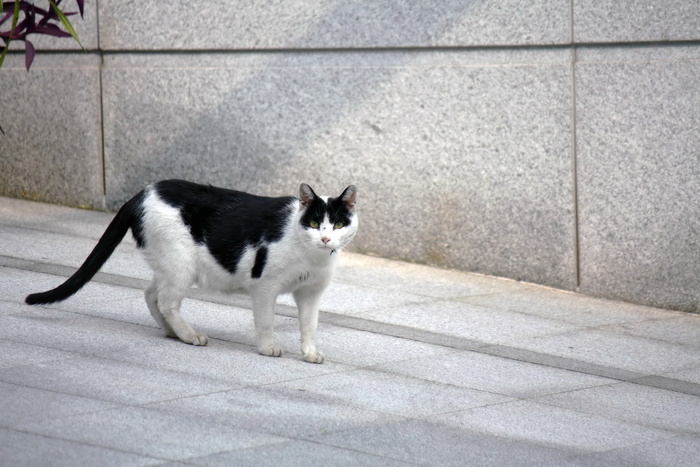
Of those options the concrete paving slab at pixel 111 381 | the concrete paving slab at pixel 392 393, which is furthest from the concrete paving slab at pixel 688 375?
the concrete paving slab at pixel 111 381

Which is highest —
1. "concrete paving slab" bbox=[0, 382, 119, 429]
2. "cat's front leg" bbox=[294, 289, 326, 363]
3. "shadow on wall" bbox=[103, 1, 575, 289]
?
"shadow on wall" bbox=[103, 1, 575, 289]

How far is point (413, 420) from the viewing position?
13.9ft

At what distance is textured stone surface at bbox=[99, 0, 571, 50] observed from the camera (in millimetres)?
7191

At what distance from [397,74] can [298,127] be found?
0.96m

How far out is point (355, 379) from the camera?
15.8 ft

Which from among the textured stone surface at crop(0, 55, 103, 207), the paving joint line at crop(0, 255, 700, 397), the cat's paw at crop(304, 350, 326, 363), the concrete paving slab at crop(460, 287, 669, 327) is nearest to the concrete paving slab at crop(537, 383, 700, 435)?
the paving joint line at crop(0, 255, 700, 397)

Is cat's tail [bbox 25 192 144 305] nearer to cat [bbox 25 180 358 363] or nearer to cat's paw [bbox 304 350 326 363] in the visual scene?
cat [bbox 25 180 358 363]

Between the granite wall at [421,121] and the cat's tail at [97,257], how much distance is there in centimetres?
299

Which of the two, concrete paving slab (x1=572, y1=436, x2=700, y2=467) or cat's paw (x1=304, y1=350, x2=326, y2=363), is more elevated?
cat's paw (x1=304, y1=350, x2=326, y2=363)

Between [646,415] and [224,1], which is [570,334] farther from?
[224,1]

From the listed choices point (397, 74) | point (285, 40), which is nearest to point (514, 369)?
point (397, 74)

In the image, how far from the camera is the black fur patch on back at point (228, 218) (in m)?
5.03

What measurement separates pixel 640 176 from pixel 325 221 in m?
2.98

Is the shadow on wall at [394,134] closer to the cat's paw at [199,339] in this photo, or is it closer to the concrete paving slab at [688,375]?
the concrete paving slab at [688,375]
